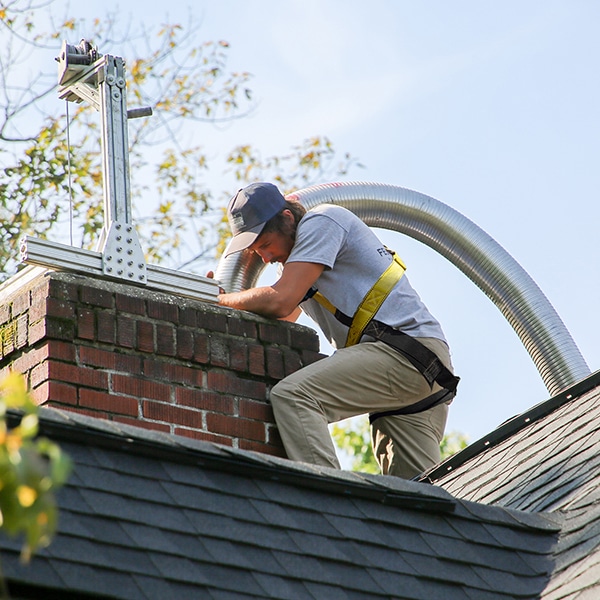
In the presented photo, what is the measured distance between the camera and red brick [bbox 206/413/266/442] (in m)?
5.13

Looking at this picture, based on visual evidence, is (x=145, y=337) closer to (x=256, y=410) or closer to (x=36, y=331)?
(x=36, y=331)

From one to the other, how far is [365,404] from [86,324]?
4.43 ft

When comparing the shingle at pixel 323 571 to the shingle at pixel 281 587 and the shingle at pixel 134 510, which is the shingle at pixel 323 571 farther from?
the shingle at pixel 134 510

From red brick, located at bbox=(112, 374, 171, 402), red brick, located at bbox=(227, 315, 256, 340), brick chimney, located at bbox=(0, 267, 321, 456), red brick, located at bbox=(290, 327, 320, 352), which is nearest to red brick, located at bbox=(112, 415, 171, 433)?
brick chimney, located at bbox=(0, 267, 321, 456)

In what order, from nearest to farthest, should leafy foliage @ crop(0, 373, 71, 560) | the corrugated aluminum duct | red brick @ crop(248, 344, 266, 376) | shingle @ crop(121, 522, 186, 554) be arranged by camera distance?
leafy foliage @ crop(0, 373, 71, 560) → shingle @ crop(121, 522, 186, 554) → red brick @ crop(248, 344, 266, 376) → the corrugated aluminum duct

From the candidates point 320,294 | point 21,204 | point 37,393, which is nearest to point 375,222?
point 320,294

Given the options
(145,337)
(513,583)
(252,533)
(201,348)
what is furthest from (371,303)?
(252,533)

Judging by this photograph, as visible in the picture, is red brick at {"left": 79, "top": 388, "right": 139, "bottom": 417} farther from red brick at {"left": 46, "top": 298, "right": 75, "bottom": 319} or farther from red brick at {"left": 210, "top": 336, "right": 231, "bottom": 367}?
red brick at {"left": 210, "top": 336, "right": 231, "bottom": 367}

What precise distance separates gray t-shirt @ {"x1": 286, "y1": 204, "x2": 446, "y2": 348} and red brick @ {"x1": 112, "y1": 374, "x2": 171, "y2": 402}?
86 centimetres

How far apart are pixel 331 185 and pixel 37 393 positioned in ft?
9.56

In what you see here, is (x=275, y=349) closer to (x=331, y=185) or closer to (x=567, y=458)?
(x=567, y=458)

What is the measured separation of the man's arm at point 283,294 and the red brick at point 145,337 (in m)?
0.49

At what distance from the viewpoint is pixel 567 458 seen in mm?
4789

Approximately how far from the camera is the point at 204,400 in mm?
5137
